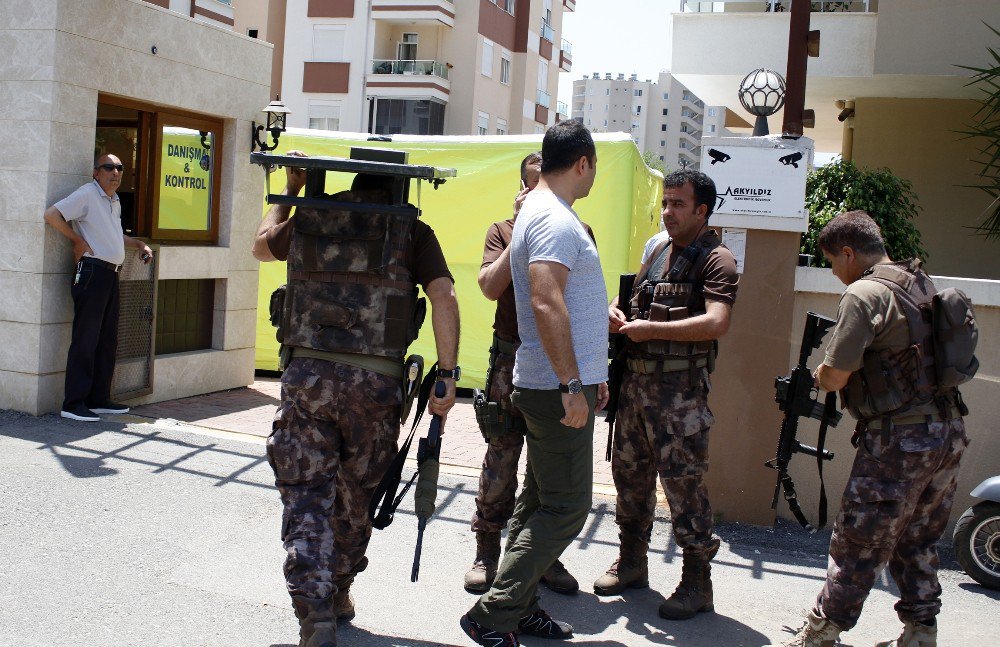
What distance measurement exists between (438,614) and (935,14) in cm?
802

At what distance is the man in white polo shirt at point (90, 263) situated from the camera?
23.7 feet

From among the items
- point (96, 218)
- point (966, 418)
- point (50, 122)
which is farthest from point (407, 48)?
point (966, 418)

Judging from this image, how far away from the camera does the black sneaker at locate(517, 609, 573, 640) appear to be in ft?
13.7

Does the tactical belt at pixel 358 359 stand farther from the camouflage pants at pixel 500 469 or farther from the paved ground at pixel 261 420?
the paved ground at pixel 261 420

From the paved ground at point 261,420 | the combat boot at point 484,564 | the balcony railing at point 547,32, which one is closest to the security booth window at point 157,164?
the paved ground at point 261,420

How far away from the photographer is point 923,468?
3930 mm

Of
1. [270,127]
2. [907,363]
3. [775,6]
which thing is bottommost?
[907,363]

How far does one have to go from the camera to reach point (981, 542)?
5184 mm

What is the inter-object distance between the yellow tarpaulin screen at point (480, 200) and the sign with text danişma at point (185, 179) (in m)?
0.72

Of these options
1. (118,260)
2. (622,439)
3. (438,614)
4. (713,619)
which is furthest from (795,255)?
(118,260)

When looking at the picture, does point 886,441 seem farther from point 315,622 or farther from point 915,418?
point 315,622

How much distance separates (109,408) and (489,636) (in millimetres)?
4815

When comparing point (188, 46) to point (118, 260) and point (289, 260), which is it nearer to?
point (118, 260)

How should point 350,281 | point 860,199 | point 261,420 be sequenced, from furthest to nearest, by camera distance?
point 261,420 → point 860,199 → point 350,281
